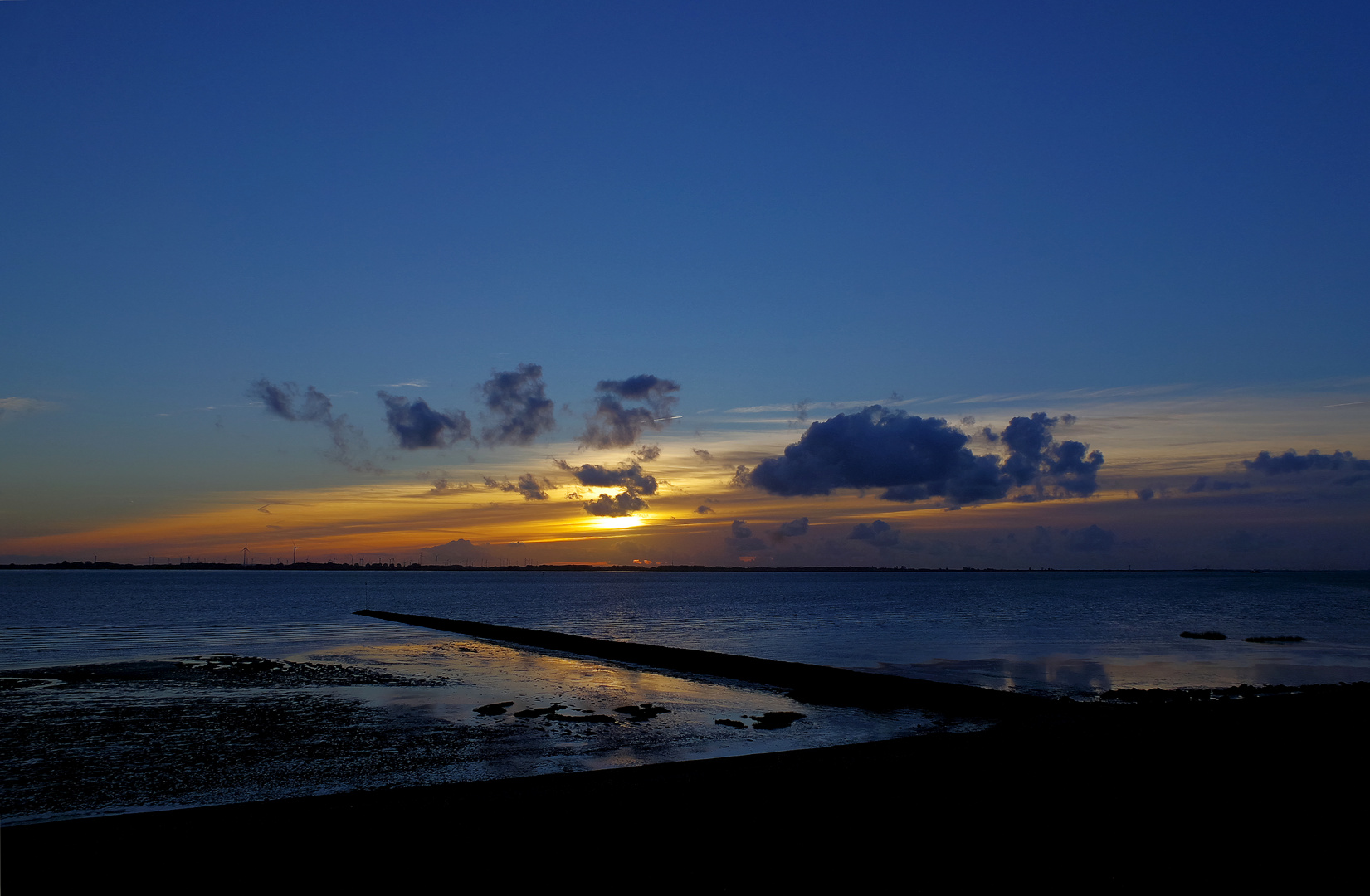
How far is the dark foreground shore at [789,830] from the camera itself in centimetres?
939

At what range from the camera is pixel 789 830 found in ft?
35.8

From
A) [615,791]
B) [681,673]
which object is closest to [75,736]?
[615,791]

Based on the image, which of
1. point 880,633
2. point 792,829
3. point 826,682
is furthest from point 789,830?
point 880,633

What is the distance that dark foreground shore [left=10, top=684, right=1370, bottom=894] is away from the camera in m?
9.39

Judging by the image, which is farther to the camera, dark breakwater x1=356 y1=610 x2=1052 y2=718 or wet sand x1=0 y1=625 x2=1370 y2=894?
dark breakwater x1=356 y1=610 x2=1052 y2=718

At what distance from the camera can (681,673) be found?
3528cm

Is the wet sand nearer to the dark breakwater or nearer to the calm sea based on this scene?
the dark breakwater

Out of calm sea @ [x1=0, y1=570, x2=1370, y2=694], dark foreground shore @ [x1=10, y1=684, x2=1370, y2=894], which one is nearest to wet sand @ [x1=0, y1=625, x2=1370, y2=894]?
dark foreground shore @ [x1=10, y1=684, x2=1370, y2=894]

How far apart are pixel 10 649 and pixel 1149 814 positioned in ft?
173

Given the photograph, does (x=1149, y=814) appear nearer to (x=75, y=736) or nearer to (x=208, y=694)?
(x=75, y=736)

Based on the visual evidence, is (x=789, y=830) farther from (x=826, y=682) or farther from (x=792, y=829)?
(x=826, y=682)

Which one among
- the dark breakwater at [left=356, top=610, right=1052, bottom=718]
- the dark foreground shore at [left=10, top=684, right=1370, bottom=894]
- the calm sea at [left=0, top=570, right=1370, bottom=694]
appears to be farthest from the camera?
the calm sea at [left=0, top=570, right=1370, bottom=694]

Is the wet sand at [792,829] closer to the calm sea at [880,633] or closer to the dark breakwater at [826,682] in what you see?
the dark breakwater at [826,682]

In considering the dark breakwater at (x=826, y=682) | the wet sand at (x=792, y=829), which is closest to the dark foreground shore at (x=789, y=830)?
the wet sand at (x=792, y=829)
